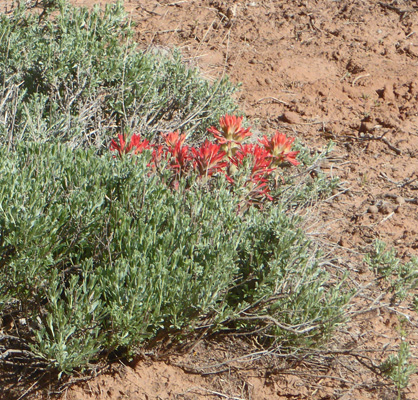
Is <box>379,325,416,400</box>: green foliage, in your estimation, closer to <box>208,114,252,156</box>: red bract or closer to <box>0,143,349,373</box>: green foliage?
<box>0,143,349,373</box>: green foliage

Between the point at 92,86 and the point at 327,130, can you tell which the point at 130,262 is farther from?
the point at 327,130

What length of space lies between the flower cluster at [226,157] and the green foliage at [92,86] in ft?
1.95

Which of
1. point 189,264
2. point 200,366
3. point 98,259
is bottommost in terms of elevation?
point 200,366

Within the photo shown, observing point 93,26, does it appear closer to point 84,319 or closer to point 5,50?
point 5,50

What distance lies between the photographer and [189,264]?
125 inches

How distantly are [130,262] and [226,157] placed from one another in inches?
50.4

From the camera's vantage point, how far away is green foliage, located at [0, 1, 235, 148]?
184 inches

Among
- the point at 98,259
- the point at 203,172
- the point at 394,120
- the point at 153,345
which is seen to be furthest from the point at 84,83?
the point at 394,120

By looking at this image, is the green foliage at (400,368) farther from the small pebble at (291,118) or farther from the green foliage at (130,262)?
the small pebble at (291,118)

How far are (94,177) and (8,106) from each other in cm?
156

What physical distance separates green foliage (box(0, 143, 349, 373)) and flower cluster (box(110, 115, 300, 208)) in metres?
0.20

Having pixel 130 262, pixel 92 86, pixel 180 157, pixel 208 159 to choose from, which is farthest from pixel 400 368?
pixel 92 86

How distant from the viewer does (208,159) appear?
385 centimetres

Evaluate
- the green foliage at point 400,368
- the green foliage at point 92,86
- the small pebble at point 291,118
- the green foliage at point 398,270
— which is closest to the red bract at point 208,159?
the green foliage at point 92,86
